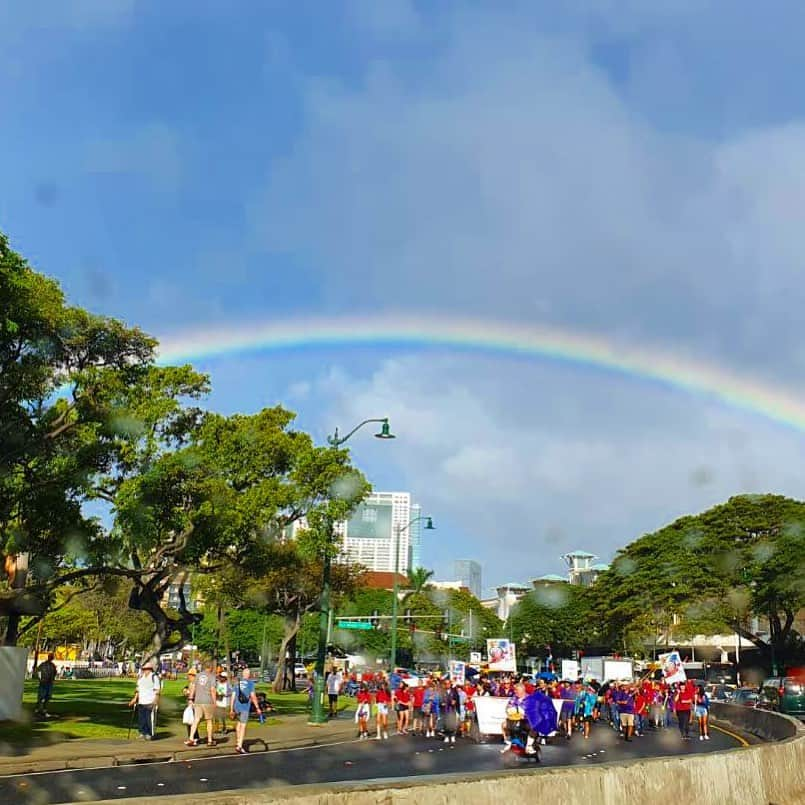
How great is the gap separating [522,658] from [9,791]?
127 meters

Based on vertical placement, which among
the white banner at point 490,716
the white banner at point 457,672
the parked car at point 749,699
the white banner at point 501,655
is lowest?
the white banner at point 490,716

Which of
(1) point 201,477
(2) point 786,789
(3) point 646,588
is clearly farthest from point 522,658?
(2) point 786,789

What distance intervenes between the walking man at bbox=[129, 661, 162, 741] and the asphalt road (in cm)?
280

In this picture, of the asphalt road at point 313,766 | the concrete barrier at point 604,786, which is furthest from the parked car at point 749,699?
the concrete barrier at point 604,786

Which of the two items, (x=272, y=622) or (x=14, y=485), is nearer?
(x=14, y=485)

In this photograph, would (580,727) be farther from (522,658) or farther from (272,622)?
(522,658)

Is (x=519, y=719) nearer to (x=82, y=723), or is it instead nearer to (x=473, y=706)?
(x=473, y=706)

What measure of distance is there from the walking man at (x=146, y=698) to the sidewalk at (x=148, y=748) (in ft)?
Result: 1.28

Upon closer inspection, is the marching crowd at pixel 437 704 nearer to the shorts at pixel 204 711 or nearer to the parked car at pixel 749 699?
the shorts at pixel 204 711

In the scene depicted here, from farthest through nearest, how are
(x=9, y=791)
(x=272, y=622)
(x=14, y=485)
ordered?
(x=272, y=622)
(x=14, y=485)
(x=9, y=791)

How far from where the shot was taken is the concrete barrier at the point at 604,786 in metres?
5.92

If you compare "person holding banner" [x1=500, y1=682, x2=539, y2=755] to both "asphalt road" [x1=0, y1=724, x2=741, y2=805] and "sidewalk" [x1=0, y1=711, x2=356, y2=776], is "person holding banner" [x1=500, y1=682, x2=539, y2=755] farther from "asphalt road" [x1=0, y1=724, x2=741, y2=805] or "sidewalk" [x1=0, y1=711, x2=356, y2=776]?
"sidewalk" [x1=0, y1=711, x2=356, y2=776]

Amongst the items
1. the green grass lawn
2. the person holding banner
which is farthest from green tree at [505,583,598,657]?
the person holding banner

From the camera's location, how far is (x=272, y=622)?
107000 millimetres
